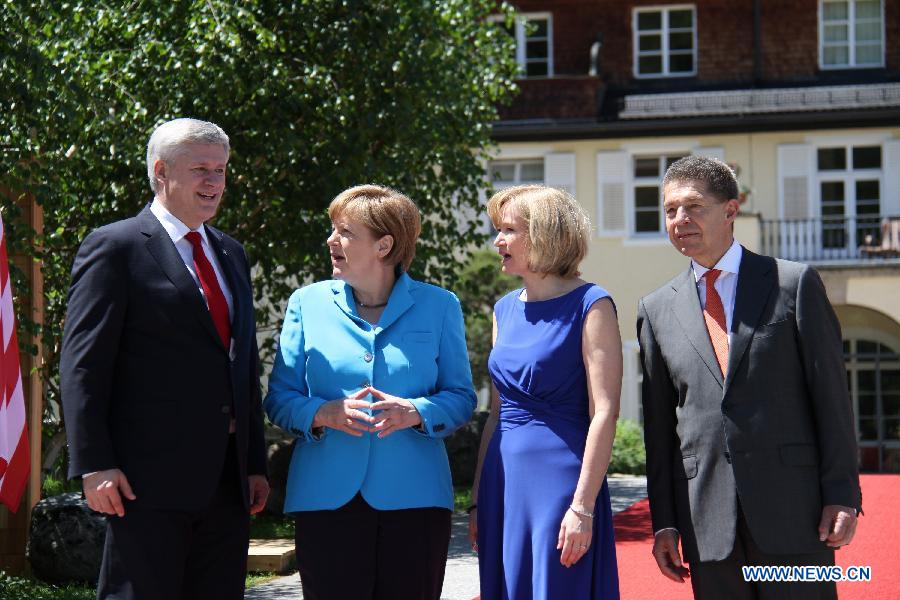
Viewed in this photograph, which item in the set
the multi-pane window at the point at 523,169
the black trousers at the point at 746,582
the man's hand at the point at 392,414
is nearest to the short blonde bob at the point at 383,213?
the man's hand at the point at 392,414

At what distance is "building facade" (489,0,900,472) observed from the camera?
23.9 m

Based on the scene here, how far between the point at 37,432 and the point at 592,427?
5.57 m

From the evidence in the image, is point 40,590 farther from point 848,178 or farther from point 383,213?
point 848,178

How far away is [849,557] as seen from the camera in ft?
29.8

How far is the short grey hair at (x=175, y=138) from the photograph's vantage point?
166 inches

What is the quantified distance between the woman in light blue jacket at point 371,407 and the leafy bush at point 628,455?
1417 cm

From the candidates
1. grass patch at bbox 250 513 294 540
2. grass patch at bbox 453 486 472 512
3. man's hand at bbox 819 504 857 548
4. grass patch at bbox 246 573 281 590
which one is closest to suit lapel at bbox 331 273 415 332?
man's hand at bbox 819 504 857 548

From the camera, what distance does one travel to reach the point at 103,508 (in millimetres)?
3953

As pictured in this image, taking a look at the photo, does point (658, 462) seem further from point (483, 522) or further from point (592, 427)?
point (483, 522)

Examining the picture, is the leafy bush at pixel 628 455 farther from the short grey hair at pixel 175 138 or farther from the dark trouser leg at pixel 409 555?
the short grey hair at pixel 175 138

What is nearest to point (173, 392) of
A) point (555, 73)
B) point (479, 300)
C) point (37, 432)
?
point (37, 432)

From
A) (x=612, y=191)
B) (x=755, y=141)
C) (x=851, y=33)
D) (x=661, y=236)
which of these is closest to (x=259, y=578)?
(x=661, y=236)

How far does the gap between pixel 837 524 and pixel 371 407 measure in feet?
5.18

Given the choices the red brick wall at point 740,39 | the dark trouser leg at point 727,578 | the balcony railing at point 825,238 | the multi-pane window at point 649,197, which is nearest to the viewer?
the dark trouser leg at point 727,578
